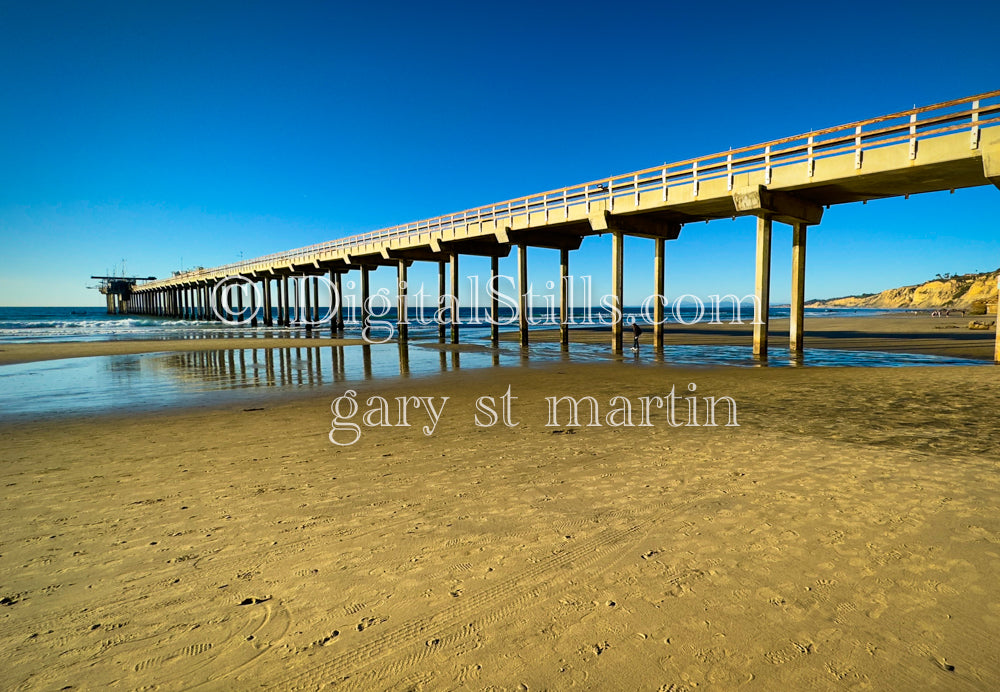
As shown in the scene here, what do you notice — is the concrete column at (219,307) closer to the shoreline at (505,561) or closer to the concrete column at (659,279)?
the concrete column at (659,279)

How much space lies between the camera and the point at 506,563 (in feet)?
11.8

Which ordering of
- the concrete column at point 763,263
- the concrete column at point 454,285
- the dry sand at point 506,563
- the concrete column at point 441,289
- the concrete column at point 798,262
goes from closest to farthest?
1. the dry sand at point 506,563
2. the concrete column at point 763,263
3. the concrete column at point 798,262
4. the concrete column at point 454,285
5. the concrete column at point 441,289

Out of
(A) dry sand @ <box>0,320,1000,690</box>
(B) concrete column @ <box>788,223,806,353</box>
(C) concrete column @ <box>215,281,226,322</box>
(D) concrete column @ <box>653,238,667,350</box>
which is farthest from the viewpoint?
(C) concrete column @ <box>215,281,226,322</box>

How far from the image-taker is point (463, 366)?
17719 mm

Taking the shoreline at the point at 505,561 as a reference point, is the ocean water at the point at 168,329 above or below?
above

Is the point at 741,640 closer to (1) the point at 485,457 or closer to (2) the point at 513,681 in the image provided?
(2) the point at 513,681

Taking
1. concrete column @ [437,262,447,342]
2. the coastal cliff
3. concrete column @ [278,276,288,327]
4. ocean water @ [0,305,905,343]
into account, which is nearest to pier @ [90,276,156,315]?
ocean water @ [0,305,905,343]

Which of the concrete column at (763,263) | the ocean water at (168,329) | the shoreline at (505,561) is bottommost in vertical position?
the shoreline at (505,561)

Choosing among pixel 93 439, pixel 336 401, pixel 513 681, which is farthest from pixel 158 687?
pixel 336 401

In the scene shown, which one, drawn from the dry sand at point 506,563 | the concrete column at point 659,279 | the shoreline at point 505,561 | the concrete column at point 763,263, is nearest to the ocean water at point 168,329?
the concrete column at point 659,279

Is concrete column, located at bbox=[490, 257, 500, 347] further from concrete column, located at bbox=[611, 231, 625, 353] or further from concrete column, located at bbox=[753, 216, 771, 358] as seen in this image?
concrete column, located at bbox=[753, 216, 771, 358]

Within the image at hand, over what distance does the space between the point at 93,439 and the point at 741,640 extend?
9.03 m

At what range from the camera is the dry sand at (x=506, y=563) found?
8.46 ft

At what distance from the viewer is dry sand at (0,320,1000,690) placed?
2.58 m
